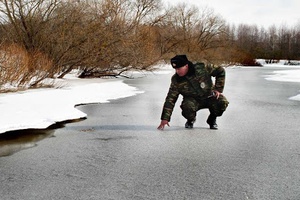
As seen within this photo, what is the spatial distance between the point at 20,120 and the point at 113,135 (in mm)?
1890

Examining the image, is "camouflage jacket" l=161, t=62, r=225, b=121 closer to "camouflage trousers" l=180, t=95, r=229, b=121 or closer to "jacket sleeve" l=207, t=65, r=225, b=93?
"jacket sleeve" l=207, t=65, r=225, b=93

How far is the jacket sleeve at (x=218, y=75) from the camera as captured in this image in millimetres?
5842

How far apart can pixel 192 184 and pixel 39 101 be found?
6986 mm

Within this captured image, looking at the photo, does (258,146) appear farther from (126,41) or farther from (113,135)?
(126,41)

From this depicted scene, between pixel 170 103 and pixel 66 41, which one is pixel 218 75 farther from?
pixel 66 41

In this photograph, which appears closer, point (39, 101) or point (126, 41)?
point (39, 101)

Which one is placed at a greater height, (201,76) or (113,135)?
(201,76)

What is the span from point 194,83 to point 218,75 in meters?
0.41

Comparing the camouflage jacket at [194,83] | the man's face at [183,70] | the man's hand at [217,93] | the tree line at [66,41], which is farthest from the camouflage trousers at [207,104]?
the tree line at [66,41]

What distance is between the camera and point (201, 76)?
5980 mm

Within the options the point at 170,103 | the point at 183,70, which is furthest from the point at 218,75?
the point at 170,103

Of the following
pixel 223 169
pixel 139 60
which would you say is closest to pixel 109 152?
pixel 223 169

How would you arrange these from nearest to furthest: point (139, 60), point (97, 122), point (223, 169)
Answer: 1. point (223, 169)
2. point (97, 122)
3. point (139, 60)

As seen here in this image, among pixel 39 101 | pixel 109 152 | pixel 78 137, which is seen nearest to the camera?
pixel 109 152
